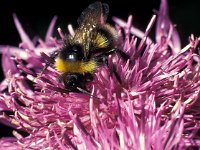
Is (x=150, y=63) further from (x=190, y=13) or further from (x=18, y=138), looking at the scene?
(x=190, y=13)

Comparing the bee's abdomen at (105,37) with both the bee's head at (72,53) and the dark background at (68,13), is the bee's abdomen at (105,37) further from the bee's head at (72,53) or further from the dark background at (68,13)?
the dark background at (68,13)

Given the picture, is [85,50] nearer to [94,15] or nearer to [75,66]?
[75,66]

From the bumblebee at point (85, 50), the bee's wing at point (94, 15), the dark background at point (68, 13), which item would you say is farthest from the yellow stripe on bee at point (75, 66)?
the dark background at point (68, 13)

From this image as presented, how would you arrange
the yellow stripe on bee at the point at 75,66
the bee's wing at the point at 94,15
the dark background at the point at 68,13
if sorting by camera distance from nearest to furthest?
1. the yellow stripe on bee at the point at 75,66
2. the bee's wing at the point at 94,15
3. the dark background at the point at 68,13

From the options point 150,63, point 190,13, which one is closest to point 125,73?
point 150,63

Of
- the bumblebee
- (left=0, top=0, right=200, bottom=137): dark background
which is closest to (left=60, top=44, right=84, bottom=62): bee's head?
the bumblebee

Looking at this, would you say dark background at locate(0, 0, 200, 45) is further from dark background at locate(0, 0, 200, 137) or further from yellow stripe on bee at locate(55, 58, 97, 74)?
yellow stripe on bee at locate(55, 58, 97, 74)
